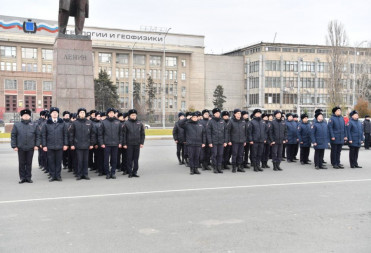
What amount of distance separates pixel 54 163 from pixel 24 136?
1.06 metres

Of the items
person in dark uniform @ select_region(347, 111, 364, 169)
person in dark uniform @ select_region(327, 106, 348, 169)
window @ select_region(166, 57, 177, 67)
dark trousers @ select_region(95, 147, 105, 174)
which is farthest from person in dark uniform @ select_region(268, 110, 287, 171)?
window @ select_region(166, 57, 177, 67)

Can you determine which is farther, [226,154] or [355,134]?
[355,134]

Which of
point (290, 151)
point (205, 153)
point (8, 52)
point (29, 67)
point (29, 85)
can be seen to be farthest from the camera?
point (29, 67)

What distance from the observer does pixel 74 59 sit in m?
17.6

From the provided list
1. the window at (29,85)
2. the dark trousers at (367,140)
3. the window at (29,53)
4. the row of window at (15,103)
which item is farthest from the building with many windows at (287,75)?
the dark trousers at (367,140)

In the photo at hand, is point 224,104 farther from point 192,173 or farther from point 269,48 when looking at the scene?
point 192,173

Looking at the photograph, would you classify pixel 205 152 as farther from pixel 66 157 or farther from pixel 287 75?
pixel 287 75

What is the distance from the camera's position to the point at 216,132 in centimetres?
1213

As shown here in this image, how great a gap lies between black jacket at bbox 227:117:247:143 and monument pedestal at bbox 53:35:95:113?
792 centimetres

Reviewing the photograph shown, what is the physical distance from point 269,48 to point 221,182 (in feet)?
254

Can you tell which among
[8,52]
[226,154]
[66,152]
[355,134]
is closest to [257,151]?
[226,154]

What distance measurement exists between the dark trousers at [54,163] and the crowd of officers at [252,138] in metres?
3.82

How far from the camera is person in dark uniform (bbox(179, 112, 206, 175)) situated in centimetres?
1185

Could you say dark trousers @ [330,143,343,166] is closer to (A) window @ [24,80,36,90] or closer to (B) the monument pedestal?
(B) the monument pedestal
